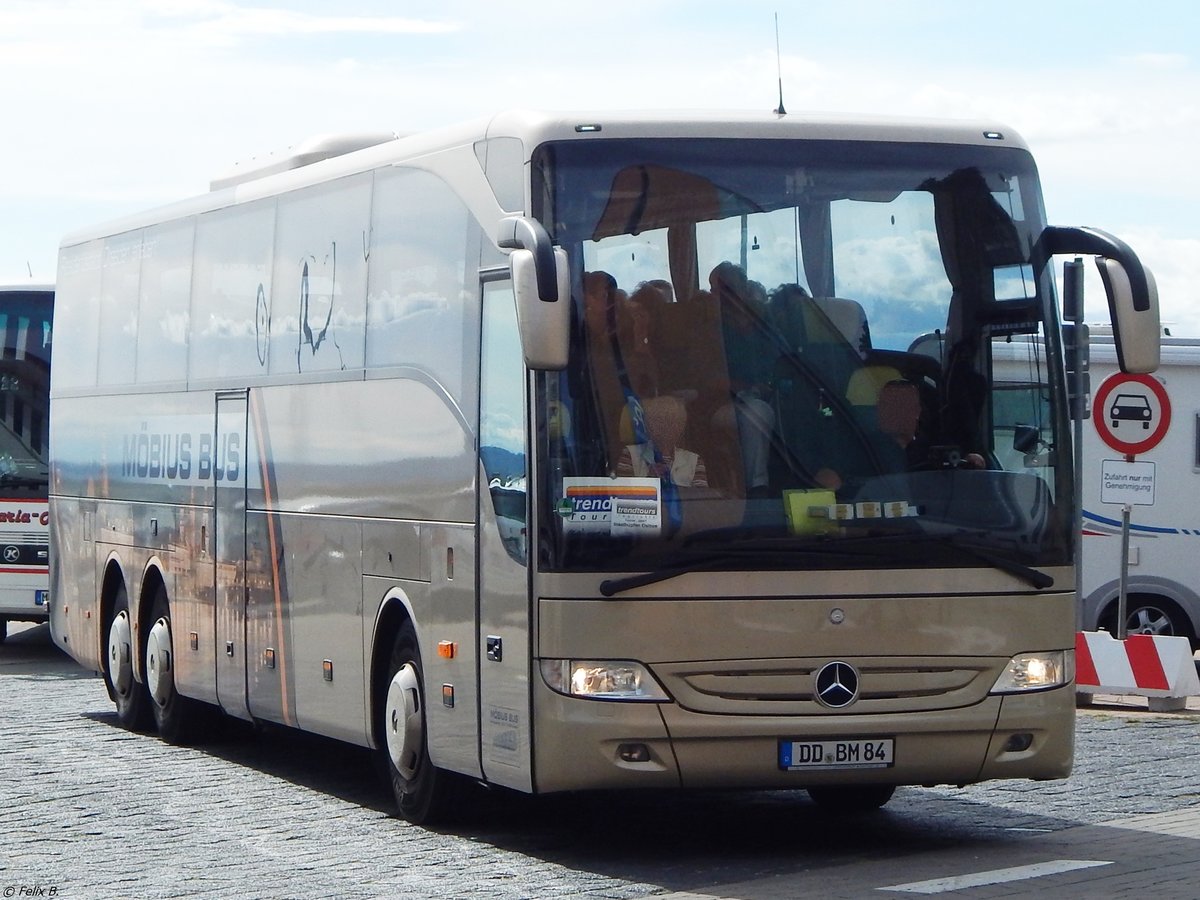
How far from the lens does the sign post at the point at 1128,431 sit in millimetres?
17859

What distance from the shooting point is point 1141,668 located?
57.4 feet

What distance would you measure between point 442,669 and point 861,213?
2909 millimetres

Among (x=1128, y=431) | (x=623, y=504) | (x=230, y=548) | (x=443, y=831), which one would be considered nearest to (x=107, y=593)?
(x=230, y=548)

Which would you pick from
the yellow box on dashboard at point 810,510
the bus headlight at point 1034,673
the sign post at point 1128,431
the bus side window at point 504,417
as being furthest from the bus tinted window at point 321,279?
the sign post at point 1128,431

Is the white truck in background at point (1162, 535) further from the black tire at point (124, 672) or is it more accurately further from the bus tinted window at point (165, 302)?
the bus tinted window at point (165, 302)

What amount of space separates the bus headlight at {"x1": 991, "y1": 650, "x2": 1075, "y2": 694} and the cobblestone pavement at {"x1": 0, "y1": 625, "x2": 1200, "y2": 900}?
757mm

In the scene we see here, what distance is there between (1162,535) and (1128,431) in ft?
11.7

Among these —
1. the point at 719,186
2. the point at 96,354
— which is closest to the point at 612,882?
the point at 719,186

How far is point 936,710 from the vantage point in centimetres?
1015

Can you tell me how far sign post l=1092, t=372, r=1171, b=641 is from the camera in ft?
58.6

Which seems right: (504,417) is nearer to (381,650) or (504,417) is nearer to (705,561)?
(705,561)

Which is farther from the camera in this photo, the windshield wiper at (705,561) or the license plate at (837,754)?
the license plate at (837,754)

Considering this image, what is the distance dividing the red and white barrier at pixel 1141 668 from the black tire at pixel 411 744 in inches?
284

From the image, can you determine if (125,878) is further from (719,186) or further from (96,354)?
(96,354)
